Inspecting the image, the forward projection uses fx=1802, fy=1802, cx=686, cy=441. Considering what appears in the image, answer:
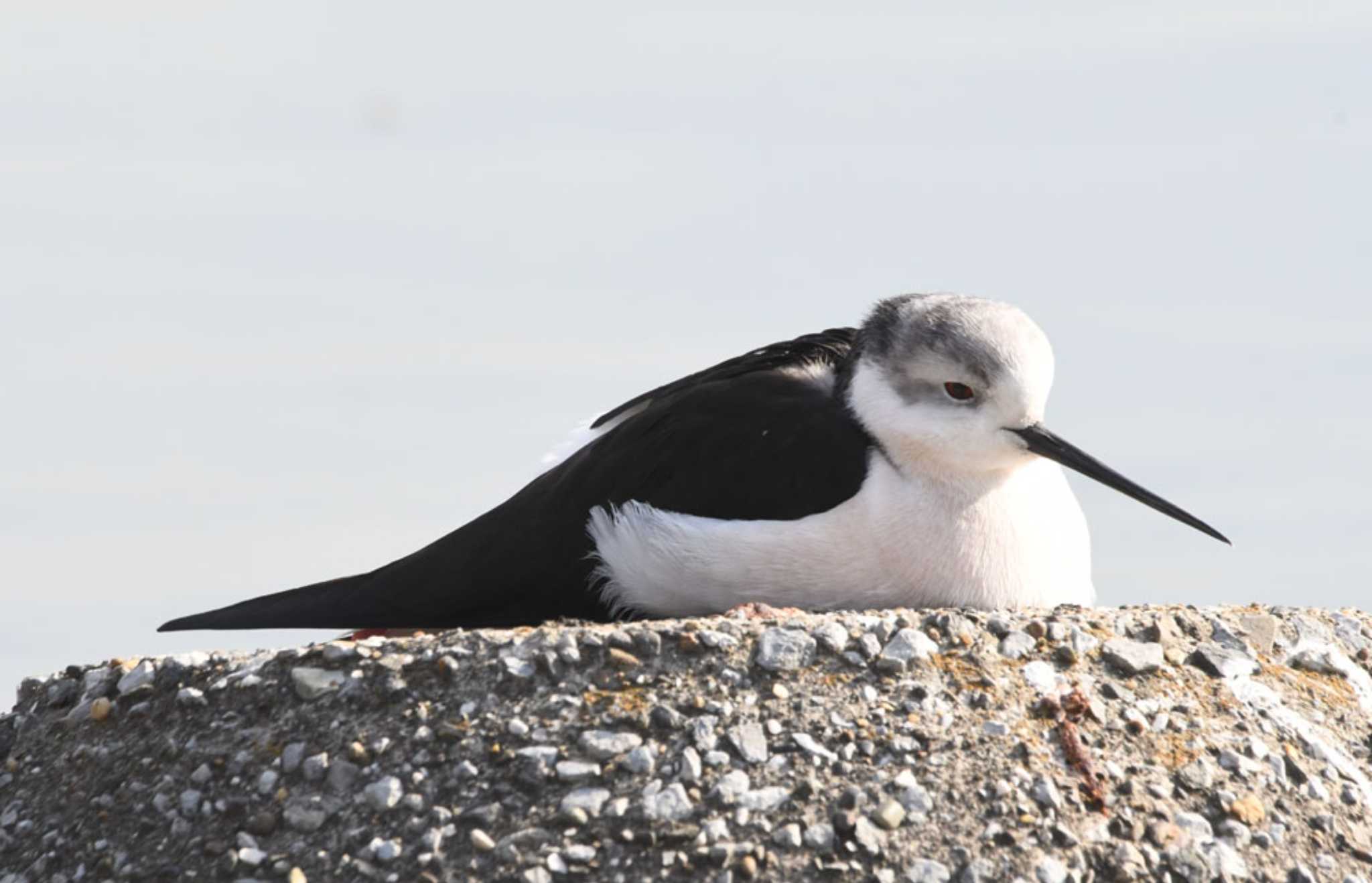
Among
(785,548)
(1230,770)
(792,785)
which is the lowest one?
(1230,770)

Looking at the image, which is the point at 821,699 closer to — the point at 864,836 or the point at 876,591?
the point at 864,836

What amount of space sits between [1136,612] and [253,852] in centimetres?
324

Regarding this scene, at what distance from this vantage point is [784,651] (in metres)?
5.89

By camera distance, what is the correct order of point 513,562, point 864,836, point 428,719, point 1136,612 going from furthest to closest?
point 513,562, point 1136,612, point 428,719, point 864,836

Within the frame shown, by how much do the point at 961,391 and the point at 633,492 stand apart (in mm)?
1313

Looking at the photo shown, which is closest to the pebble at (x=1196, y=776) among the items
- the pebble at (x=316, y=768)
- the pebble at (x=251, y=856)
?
the pebble at (x=316, y=768)

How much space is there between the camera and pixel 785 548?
21.8 feet

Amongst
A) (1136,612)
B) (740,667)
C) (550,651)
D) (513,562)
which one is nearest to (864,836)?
(740,667)

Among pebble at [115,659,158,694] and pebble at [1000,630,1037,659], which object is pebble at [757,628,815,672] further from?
pebble at [115,659,158,694]

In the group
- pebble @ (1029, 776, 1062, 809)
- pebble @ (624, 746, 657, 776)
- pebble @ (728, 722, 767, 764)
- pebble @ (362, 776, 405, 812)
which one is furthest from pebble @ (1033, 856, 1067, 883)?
pebble @ (362, 776, 405, 812)

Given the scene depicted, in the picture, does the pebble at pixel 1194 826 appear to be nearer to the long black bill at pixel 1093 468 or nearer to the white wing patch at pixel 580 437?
the long black bill at pixel 1093 468

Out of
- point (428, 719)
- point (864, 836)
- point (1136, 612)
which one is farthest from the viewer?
point (1136, 612)

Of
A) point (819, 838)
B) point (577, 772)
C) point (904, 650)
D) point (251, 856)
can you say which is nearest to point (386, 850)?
point (251, 856)

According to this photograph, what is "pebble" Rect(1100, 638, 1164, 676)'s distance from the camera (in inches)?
246
